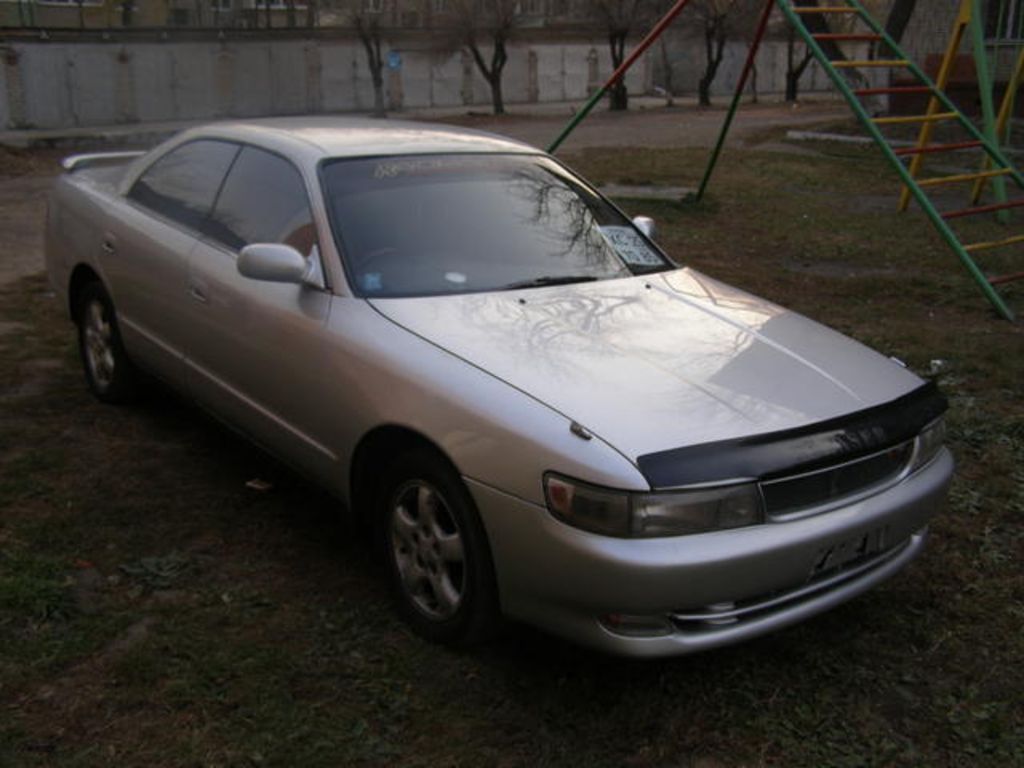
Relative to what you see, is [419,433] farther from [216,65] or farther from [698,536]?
[216,65]

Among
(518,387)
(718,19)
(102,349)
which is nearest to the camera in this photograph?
(518,387)

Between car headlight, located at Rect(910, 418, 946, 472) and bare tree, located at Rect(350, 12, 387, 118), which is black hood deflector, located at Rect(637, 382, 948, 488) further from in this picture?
bare tree, located at Rect(350, 12, 387, 118)

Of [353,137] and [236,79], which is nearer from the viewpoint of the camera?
[353,137]

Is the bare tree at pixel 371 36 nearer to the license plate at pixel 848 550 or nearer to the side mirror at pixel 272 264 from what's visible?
the side mirror at pixel 272 264

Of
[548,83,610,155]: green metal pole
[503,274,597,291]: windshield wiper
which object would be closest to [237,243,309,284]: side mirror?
[503,274,597,291]: windshield wiper

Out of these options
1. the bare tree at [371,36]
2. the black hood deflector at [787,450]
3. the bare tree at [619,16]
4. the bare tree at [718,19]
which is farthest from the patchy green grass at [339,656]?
the bare tree at [718,19]

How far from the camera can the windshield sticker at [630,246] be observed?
461 cm

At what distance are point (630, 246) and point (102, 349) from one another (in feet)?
8.92

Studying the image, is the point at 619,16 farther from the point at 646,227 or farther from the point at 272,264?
the point at 272,264

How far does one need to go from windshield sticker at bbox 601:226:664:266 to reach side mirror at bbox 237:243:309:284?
1327mm

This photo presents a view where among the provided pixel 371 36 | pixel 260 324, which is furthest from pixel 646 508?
pixel 371 36

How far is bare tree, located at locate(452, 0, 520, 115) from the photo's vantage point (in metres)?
33.5

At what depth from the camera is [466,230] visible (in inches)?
170

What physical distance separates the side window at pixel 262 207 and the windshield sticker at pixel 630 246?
1.24 meters
